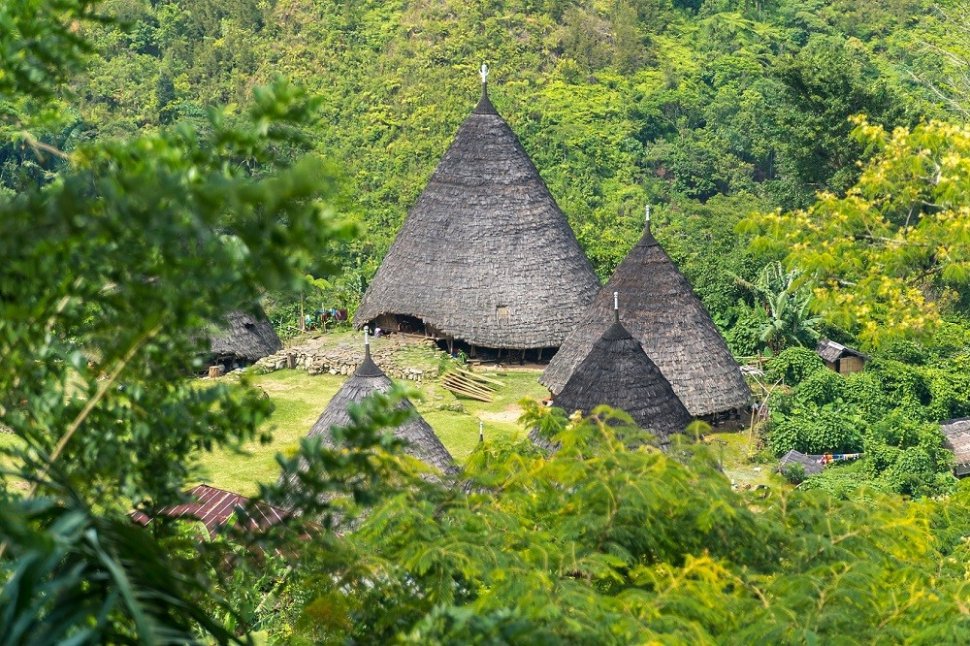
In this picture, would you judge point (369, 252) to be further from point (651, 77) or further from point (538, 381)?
point (651, 77)

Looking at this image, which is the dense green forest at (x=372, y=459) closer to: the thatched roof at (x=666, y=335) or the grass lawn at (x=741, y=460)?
the grass lawn at (x=741, y=460)

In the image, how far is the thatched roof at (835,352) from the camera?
72.4 feet

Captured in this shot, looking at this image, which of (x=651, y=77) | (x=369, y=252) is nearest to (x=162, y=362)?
(x=369, y=252)

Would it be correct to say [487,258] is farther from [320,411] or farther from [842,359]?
[842,359]

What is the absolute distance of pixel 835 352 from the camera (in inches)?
870

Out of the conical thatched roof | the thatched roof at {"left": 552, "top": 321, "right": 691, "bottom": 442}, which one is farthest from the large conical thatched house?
the conical thatched roof

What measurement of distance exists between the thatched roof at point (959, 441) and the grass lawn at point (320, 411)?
17.8 ft

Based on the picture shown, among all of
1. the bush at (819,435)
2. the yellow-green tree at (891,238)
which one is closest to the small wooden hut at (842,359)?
the bush at (819,435)

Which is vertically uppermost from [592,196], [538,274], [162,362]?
[162,362]

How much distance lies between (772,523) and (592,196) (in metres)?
22.7

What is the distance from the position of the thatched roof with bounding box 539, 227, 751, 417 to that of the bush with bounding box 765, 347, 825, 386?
1.28 metres

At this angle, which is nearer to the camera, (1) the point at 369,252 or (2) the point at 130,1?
(1) the point at 369,252

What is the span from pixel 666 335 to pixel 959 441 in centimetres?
401

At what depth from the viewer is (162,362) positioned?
189 inches
